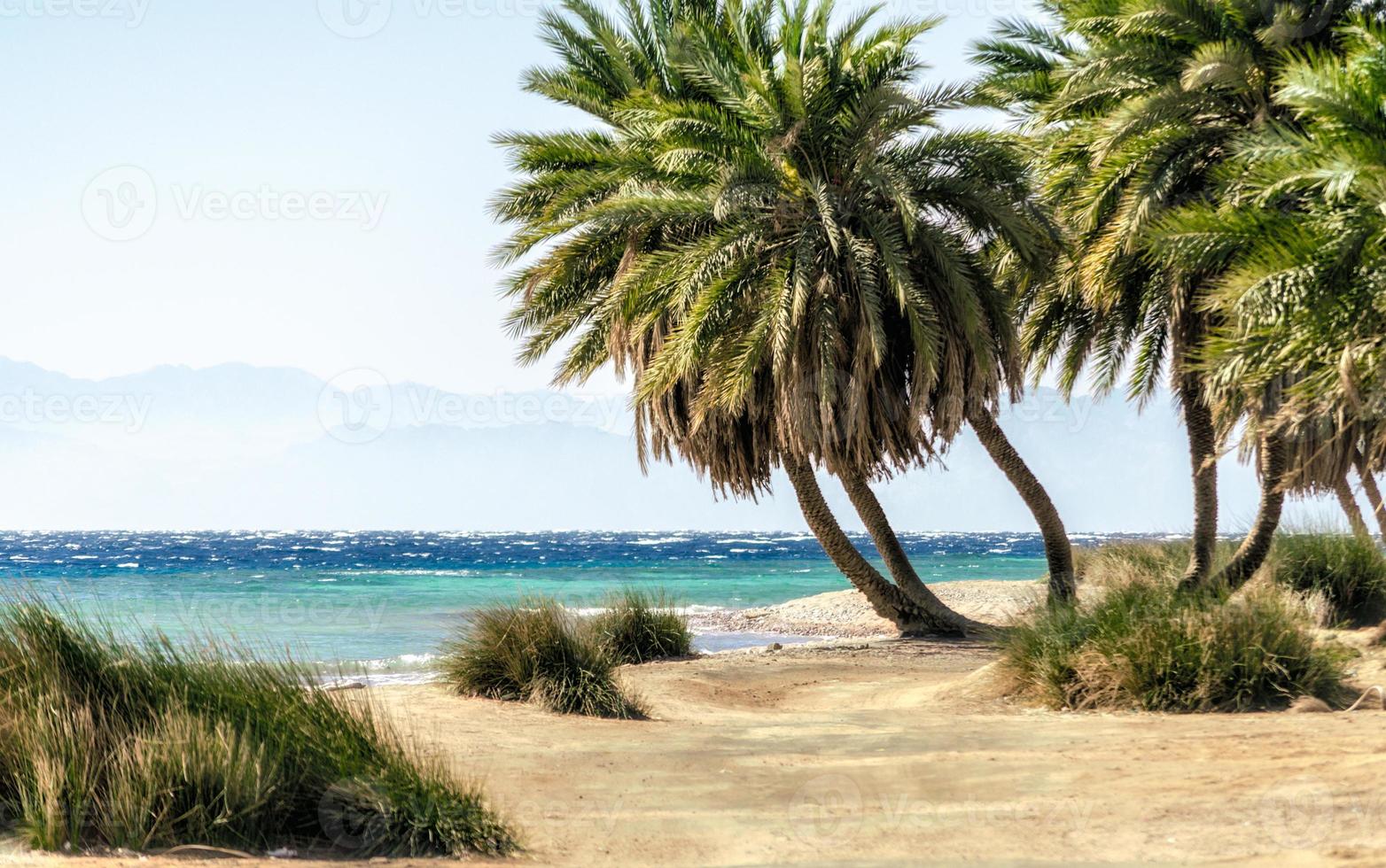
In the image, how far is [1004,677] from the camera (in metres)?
11.7

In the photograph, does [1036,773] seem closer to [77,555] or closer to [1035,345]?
[1035,345]

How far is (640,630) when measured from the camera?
16984 millimetres

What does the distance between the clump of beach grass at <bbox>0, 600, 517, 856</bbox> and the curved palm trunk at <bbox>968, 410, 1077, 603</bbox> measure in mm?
13406

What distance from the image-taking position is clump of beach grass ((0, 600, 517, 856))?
552cm

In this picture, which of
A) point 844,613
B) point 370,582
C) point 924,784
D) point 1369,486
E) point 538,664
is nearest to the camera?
point 924,784

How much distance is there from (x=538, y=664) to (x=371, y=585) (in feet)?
109

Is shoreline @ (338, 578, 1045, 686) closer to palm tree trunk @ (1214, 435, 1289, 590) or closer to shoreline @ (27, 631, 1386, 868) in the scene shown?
palm tree trunk @ (1214, 435, 1289, 590)

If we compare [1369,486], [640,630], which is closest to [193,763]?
[640,630]

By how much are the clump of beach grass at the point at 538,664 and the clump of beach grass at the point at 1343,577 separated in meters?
10.6

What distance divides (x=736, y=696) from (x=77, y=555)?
7401 centimetres

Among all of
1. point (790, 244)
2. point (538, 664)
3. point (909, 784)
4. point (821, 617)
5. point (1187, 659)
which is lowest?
point (821, 617)

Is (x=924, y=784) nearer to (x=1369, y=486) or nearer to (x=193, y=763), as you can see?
(x=193, y=763)

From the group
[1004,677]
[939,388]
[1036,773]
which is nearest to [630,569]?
[939,388]

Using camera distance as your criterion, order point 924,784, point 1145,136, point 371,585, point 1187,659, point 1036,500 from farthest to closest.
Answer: point 371,585 < point 1036,500 < point 1145,136 < point 1187,659 < point 924,784
